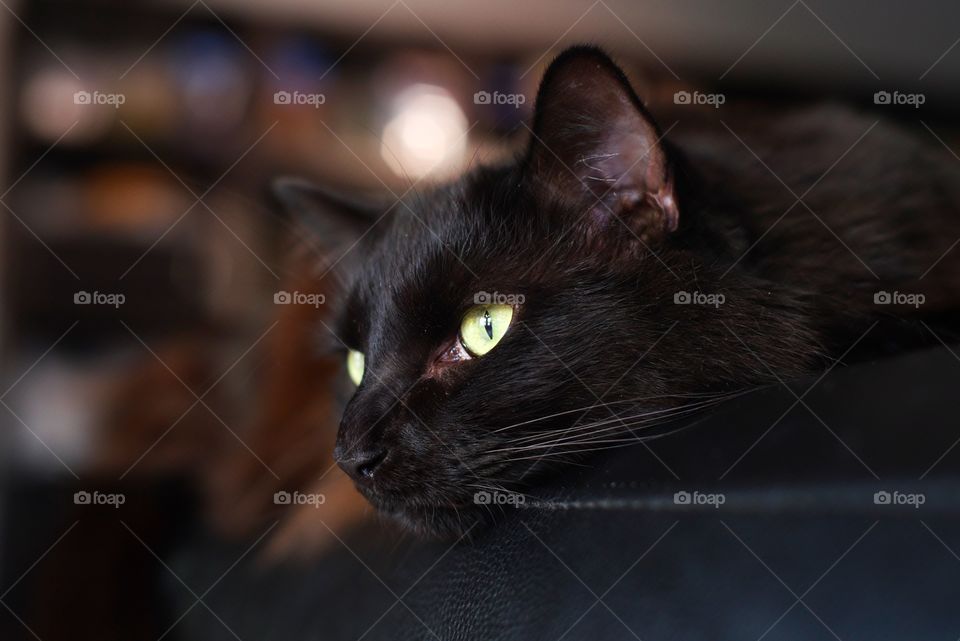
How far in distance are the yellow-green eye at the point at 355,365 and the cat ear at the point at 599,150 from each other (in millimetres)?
258

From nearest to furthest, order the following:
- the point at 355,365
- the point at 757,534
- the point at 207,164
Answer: the point at 757,534 → the point at 355,365 → the point at 207,164

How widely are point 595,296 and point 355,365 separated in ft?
0.96

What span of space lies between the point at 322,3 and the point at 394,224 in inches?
23.3

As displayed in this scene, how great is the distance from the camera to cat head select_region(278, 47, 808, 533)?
542 mm

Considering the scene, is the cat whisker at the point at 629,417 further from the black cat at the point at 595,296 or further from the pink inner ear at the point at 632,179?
the pink inner ear at the point at 632,179

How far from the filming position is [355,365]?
776mm

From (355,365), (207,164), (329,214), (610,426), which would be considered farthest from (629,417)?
(207,164)

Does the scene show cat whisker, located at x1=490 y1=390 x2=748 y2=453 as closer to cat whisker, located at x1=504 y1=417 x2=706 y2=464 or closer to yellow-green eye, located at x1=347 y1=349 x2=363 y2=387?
cat whisker, located at x1=504 y1=417 x2=706 y2=464

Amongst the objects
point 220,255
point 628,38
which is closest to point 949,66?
point 628,38

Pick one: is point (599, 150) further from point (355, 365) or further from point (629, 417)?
point (355, 365)

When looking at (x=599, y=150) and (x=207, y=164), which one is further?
(x=207, y=164)

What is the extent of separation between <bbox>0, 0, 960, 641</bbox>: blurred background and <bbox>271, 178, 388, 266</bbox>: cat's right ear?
59 mm

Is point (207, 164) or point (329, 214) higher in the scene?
point (207, 164)

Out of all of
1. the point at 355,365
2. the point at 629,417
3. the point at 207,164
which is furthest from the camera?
the point at 207,164
